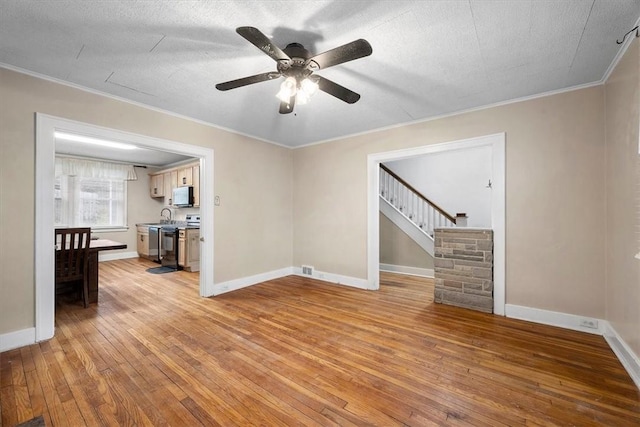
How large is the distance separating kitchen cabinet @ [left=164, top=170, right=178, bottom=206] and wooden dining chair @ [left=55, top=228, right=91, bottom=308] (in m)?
3.22

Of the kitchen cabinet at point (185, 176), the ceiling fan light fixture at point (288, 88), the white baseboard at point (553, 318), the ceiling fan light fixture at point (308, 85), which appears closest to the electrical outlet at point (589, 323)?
the white baseboard at point (553, 318)

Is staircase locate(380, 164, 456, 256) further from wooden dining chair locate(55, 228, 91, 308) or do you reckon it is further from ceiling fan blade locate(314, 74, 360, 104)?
wooden dining chair locate(55, 228, 91, 308)

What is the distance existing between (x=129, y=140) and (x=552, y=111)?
4.72m

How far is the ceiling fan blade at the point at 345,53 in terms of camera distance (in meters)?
1.54

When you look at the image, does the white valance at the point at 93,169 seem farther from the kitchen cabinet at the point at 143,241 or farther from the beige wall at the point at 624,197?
the beige wall at the point at 624,197

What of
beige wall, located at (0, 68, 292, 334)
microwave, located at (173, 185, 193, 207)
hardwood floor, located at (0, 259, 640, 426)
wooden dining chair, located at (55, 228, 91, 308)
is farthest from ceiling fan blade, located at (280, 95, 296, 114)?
microwave, located at (173, 185, 193, 207)

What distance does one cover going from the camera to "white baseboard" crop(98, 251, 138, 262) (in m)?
6.56

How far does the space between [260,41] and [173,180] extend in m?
6.04

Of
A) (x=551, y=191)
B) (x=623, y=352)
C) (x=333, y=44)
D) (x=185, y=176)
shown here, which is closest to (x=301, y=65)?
(x=333, y=44)

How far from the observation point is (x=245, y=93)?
2.79m

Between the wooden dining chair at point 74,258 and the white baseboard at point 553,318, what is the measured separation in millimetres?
5241

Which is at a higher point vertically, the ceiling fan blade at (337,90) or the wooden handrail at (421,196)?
the ceiling fan blade at (337,90)

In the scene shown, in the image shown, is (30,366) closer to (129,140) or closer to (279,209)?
(129,140)

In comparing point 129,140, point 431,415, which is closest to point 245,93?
point 129,140
